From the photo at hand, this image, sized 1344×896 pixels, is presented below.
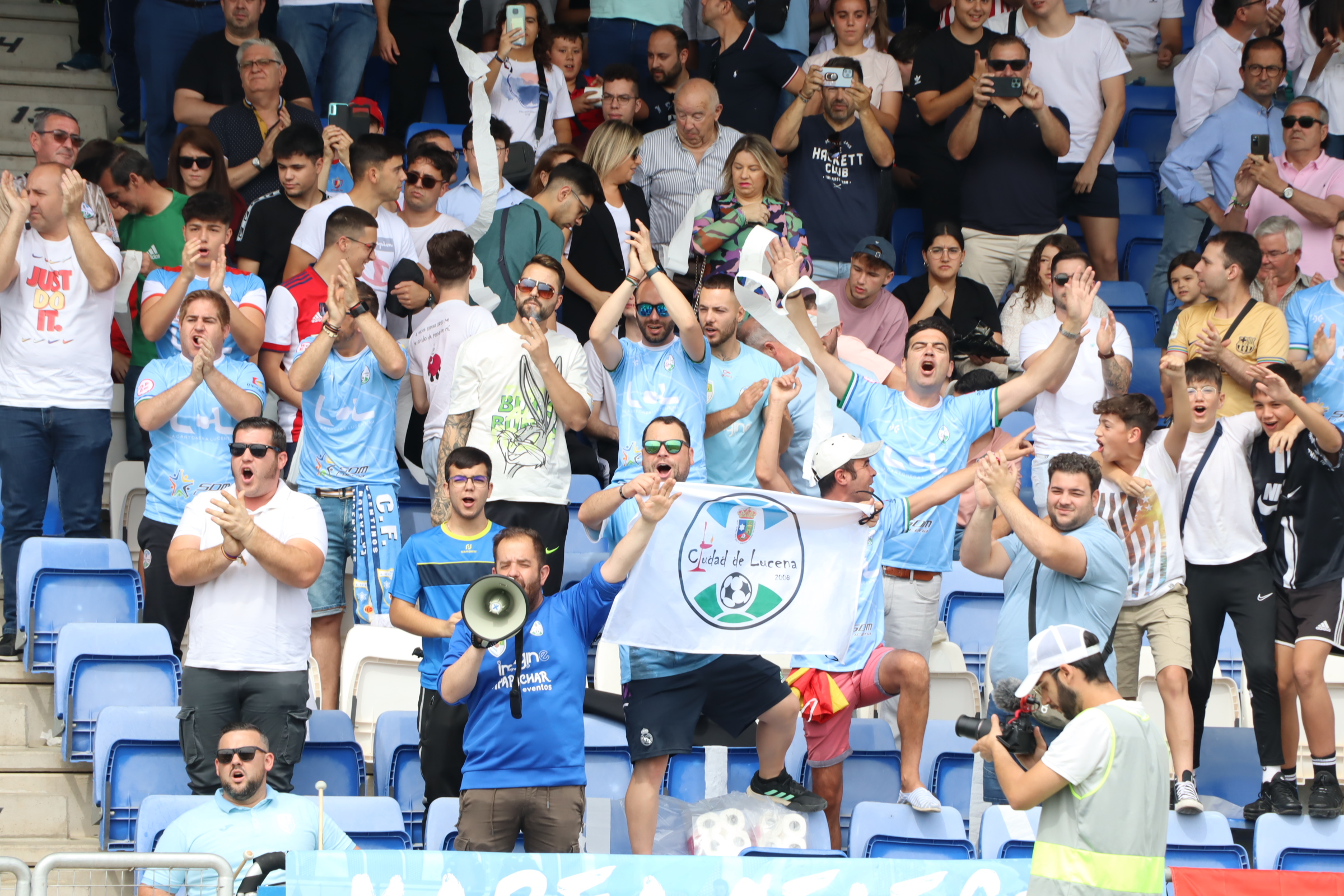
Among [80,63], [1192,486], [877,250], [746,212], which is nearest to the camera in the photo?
[1192,486]

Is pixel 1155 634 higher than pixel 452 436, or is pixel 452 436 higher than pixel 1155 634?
pixel 452 436

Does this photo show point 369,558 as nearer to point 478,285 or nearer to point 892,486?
point 478,285

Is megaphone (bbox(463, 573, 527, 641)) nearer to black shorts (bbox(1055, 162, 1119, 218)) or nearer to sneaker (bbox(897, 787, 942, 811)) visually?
sneaker (bbox(897, 787, 942, 811))

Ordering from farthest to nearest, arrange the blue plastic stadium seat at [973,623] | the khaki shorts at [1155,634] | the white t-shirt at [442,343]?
the white t-shirt at [442,343]
the blue plastic stadium seat at [973,623]
the khaki shorts at [1155,634]

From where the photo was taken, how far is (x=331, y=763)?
654 cm

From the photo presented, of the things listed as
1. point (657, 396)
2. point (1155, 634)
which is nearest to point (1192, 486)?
point (1155, 634)

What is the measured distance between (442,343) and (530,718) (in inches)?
112

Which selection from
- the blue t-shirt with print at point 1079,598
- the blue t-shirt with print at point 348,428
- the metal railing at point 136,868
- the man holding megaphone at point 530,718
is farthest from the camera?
the blue t-shirt with print at point 348,428

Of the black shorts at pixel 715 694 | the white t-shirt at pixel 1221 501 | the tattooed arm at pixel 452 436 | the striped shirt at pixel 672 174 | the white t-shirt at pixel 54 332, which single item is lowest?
the black shorts at pixel 715 694

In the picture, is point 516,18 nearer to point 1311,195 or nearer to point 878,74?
point 878,74

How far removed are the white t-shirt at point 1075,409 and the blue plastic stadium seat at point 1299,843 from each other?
2.25m

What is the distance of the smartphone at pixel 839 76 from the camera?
9422 millimetres

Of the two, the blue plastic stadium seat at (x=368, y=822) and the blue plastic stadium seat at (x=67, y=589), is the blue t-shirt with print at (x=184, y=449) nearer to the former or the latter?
the blue plastic stadium seat at (x=67, y=589)

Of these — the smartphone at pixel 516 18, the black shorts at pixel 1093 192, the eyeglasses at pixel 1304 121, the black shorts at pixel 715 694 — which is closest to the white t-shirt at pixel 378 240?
the smartphone at pixel 516 18
